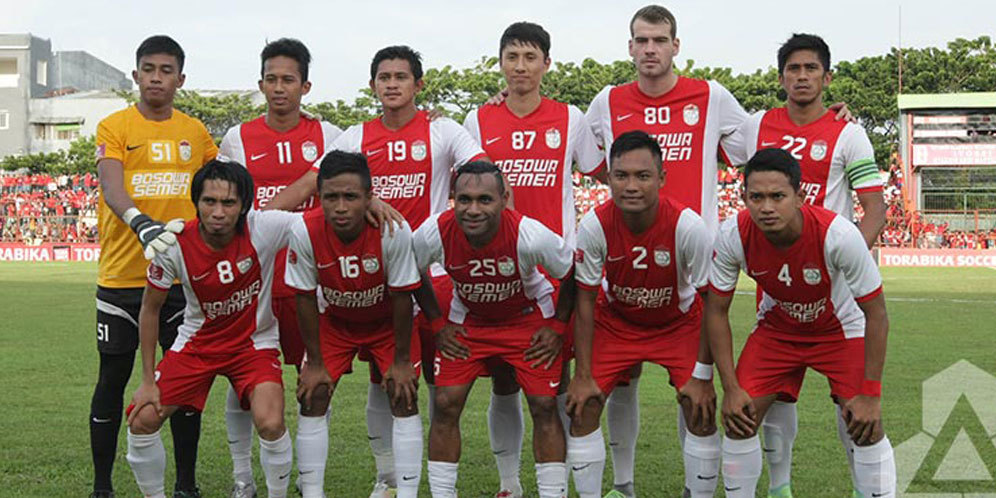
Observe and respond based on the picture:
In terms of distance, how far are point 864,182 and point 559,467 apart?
2.13m

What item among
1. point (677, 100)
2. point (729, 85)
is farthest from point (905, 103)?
point (677, 100)

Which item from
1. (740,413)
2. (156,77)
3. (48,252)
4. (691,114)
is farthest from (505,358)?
(48,252)

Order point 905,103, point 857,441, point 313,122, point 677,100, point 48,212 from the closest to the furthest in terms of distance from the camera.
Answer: point 857,441, point 677,100, point 313,122, point 905,103, point 48,212

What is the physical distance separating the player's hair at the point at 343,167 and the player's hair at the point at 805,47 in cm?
226

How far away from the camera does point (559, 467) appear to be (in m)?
4.55

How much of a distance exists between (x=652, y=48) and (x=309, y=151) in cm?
199

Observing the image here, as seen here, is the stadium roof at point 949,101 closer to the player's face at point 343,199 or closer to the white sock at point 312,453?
the player's face at point 343,199

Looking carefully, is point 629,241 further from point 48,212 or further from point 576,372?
point 48,212

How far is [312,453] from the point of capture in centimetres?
466

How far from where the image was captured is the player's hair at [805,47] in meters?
4.98

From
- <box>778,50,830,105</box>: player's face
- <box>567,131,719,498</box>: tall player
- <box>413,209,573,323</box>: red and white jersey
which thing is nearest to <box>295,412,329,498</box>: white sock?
<box>413,209,573,323</box>: red and white jersey

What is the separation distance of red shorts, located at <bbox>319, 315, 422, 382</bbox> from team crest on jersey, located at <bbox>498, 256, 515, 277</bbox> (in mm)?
616

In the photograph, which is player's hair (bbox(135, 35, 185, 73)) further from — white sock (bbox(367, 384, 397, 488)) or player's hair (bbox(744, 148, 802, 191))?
player's hair (bbox(744, 148, 802, 191))

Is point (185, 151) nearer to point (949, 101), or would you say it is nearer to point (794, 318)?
point (794, 318)
